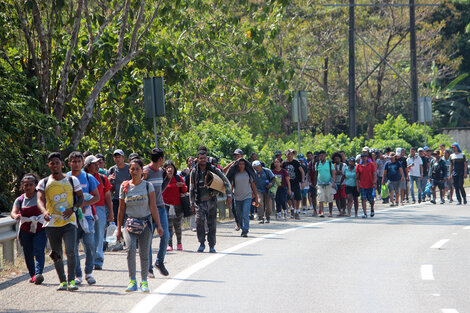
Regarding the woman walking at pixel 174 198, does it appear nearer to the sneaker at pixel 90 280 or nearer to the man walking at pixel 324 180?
the sneaker at pixel 90 280

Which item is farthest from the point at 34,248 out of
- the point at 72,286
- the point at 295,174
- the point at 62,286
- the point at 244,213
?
the point at 295,174

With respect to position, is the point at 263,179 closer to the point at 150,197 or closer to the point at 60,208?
the point at 150,197

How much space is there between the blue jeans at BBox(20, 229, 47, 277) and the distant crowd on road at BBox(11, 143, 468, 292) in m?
0.01

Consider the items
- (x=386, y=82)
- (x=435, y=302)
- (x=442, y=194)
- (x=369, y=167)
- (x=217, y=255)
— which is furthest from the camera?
(x=386, y=82)

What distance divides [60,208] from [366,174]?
12.8 metres

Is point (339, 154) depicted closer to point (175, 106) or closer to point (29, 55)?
point (175, 106)

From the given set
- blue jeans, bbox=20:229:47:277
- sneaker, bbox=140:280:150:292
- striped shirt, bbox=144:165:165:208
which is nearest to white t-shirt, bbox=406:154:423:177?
striped shirt, bbox=144:165:165:208

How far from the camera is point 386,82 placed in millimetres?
48656

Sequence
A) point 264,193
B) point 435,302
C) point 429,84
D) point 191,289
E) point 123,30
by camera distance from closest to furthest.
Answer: point 435,302 → point 191,289 → point 123,30 → point 264,193 → point 429,84

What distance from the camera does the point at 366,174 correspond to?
2136cm

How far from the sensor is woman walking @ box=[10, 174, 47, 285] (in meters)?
Result: 10.5

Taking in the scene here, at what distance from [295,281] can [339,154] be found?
12134 millimetres

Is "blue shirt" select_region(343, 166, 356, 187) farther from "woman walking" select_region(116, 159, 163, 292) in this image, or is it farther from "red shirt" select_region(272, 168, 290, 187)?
"woman walking" select_region(116, 159, 163, 292)

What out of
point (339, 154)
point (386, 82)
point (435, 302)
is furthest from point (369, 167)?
point (386, 82)
